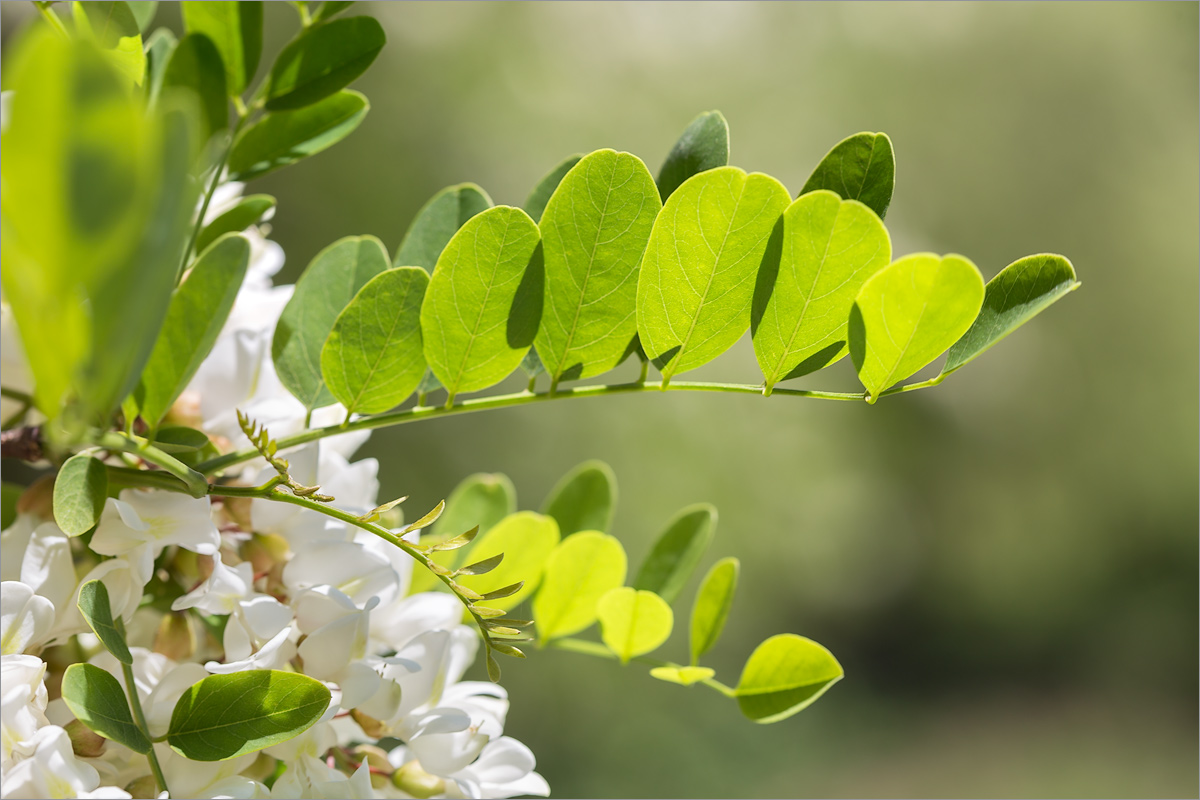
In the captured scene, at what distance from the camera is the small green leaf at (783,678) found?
190 mm

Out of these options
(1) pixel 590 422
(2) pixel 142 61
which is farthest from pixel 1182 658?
(2) pixel 142 61

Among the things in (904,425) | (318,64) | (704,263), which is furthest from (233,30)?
(904,425)

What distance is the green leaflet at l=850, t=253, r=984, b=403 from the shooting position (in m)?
0.13

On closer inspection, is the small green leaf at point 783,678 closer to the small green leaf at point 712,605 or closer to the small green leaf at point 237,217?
the small green leaf at point 712,605

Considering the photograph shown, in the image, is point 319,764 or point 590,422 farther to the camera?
point 590,422

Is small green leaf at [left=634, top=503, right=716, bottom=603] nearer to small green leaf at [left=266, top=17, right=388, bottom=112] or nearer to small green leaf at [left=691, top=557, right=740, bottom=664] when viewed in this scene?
small green leaf at [left=691, top=557, right=740, bottom=664]

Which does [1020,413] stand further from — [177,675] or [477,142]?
[177,675]

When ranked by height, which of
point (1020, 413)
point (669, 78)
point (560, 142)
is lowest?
point (1020, 413)

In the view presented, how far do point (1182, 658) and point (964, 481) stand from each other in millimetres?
689

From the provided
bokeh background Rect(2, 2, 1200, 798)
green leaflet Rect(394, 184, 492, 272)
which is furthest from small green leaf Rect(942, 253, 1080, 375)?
bokeh background Rect(2, 2, 1200, 798)

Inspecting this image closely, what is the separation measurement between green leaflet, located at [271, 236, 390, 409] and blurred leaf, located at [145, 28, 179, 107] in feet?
0.15

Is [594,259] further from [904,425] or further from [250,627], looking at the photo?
[904,425]

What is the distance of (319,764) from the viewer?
0.16m

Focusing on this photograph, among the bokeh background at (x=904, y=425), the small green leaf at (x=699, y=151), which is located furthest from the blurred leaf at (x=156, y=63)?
the bokeh background at (x=904, y=425)
